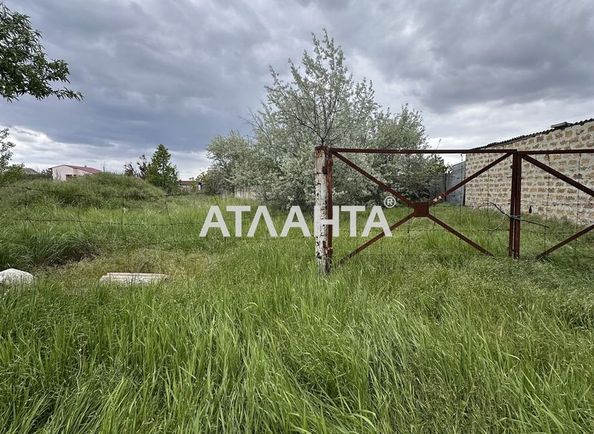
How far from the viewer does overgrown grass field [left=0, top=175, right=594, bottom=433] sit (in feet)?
4.25

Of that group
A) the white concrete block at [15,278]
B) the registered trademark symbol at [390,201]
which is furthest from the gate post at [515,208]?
the white concrete block at [15,278]

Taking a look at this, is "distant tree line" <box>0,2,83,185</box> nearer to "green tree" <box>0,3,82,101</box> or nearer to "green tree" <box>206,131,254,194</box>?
"green tree" <box>0,3,82,101</box>

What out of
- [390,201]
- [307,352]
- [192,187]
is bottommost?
[307,352]

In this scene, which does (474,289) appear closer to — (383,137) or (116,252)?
(116,252)

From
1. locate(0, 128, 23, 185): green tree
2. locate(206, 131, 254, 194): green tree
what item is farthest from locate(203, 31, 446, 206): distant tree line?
locate(0, 128, 23, 185): green tree

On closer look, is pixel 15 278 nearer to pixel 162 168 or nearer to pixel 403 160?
pixel 403 160

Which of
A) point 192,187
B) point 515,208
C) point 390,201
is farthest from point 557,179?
point 192,187

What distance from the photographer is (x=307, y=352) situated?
5.51 feet

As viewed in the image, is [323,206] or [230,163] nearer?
[323,206]

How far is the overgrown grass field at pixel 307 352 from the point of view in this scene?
4.25 ft

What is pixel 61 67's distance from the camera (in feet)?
15.1

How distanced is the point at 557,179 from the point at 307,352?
29.3 feet

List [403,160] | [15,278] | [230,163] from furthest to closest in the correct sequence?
[230,163]
[403,160]
[15,278]

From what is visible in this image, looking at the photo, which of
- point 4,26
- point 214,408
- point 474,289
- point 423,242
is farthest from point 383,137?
point 214,408
